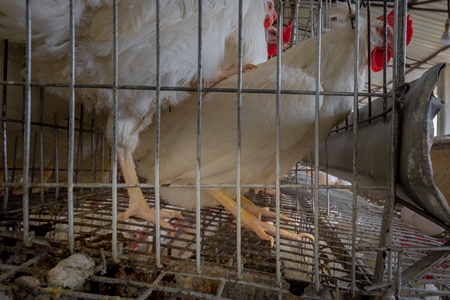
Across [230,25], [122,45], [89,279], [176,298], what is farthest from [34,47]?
[176,298]

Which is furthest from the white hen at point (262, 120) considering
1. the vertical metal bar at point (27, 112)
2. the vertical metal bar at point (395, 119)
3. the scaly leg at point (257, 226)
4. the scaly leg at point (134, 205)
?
the vertical metal bar at point (27, 112)

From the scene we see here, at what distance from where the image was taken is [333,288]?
567 mm

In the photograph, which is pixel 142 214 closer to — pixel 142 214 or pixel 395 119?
pixel 142 214

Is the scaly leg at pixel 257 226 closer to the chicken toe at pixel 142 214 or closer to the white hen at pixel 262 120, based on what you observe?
the white hen at pixel 262 120

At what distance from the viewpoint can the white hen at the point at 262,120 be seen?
97cm

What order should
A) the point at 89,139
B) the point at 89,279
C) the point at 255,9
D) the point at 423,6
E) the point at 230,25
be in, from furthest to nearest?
the point at 423,6 → the point at 89,139 → the point at 255,9 → the point at 230,25 → the point at 89,279

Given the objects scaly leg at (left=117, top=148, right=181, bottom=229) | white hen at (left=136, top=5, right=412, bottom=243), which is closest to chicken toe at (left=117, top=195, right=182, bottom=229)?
scaly leg at (left=117, top=148, right=181, bottom=229)

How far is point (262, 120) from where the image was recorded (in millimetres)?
956

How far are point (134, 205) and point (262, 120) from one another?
0.53 meters

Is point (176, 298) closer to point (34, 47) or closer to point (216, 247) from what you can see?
point (216, 247)

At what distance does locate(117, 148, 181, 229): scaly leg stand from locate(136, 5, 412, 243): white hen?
150 mm

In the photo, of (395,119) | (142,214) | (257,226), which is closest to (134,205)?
(142,214)

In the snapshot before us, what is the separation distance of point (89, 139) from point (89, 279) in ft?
3.63

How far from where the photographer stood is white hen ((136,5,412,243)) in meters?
0.97
